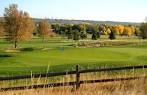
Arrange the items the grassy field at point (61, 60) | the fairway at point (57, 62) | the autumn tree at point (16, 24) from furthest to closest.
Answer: the autumn tree at point (16, 24) < the grassy field at point (61, 60) < the fairway at point (57, 62)

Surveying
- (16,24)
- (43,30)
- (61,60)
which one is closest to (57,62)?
(61,60)

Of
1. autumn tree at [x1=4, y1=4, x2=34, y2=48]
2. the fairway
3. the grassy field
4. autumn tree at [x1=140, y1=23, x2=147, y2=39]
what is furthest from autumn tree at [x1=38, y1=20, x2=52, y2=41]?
the fairway

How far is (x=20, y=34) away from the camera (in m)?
83.1

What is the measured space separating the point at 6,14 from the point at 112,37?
182 feet

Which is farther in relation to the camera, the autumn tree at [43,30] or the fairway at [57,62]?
the autumn tree at [43,30]

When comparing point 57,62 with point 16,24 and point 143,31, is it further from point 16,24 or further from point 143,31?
point 143,31

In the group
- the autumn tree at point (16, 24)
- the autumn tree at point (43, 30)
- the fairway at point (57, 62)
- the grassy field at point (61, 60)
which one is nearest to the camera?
the fairway at point (57, 62)

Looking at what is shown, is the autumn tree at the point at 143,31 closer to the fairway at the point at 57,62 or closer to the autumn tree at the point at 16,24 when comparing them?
the autumn tree at the point at 16,24

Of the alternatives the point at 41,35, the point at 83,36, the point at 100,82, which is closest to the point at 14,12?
the point at 41,35

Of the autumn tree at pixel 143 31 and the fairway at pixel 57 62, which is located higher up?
the fairway at pixel 57 62

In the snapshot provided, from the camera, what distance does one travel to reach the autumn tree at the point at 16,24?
83.3 meters

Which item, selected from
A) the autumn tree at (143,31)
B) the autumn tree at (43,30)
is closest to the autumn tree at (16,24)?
the autumn tree at (43,30)

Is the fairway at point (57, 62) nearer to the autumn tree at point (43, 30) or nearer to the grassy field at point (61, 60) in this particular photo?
the grassy field at point (61, 60)

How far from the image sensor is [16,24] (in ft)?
280
